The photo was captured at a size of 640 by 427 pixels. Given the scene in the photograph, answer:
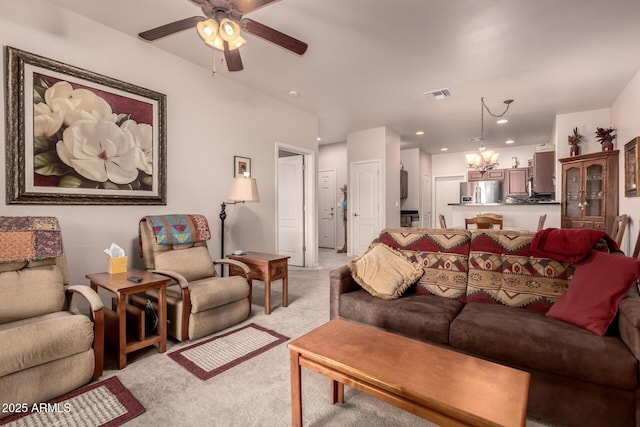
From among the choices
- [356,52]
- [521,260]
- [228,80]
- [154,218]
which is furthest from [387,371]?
[228,80]

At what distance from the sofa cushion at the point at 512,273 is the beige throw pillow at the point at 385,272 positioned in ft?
1.42

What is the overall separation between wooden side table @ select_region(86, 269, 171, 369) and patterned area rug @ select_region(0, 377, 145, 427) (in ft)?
0.98

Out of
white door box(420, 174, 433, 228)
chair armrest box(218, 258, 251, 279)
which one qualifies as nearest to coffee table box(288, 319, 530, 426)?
chair armrest box(218, 258, 251, 279)

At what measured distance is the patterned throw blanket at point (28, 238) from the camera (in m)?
1.93

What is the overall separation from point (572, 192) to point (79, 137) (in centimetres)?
675

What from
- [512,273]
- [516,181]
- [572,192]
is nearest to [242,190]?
[512,273]

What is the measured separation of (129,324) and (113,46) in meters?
2.47

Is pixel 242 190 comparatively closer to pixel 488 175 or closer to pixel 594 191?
pixel 594 191

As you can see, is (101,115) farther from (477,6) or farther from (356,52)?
(477,6)

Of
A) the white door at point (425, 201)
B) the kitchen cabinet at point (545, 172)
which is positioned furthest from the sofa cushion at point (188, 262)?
the white door at point (425, 201)

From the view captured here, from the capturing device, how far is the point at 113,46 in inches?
108

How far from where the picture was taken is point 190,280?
280 centimetres

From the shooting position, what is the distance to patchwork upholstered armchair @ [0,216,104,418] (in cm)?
158

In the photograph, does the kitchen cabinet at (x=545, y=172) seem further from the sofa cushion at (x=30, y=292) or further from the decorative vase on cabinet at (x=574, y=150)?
the sofa cushion at (x=30, y=292)
